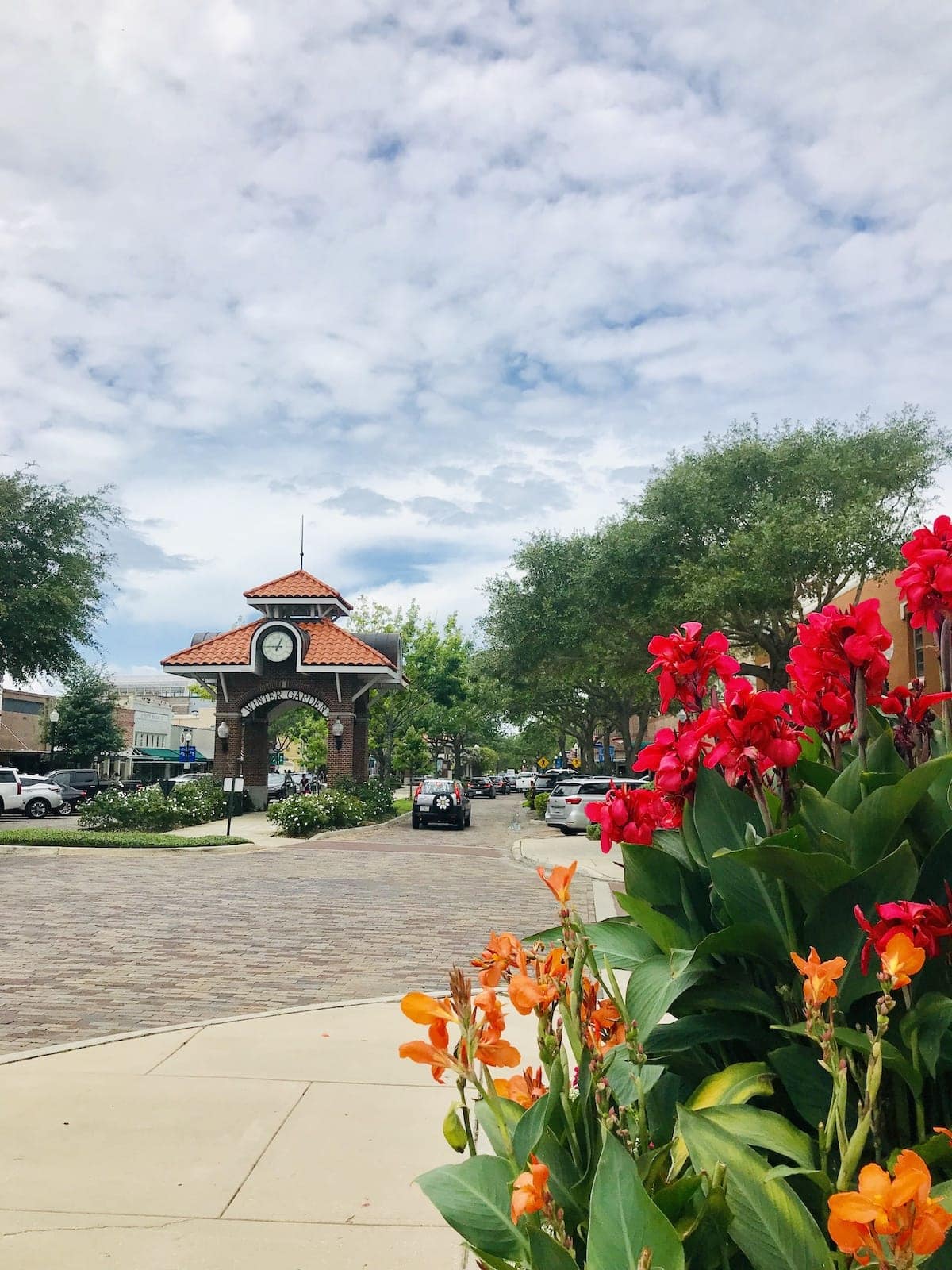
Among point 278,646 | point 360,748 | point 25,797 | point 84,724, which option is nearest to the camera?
point 278,646

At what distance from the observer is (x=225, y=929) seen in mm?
11117

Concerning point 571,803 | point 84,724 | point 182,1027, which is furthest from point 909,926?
point 84,724

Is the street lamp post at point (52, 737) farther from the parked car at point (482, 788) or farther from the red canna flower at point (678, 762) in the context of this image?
the red canna flower at point (678, 762)

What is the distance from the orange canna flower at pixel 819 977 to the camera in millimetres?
1534

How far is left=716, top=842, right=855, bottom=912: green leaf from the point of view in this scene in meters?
1.75

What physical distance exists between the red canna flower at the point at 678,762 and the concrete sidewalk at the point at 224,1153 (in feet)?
7.80

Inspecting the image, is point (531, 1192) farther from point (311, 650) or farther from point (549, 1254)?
point (311, 650)

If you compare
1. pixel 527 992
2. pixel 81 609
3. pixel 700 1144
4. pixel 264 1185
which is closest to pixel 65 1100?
pixel 264 1185

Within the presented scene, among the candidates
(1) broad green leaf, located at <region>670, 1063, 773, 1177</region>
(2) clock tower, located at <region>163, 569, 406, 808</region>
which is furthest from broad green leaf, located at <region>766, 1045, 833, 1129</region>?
(2) clock tower, located at <region>163, 569, 406, 808</region>

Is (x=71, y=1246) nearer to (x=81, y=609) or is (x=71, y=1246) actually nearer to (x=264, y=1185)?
(x=264, y=1185)

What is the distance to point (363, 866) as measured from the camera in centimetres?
1856

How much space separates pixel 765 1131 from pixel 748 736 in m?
0.73

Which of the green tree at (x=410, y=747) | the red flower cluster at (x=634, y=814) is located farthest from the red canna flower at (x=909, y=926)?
the green tree at (x=410, y=747)

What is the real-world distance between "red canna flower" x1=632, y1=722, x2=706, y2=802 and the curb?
13.2ft
